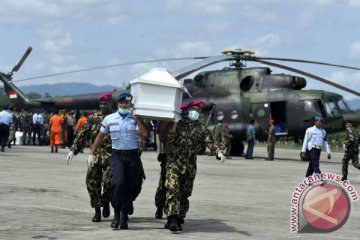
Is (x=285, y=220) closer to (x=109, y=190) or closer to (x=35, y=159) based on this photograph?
(x=109, y=190)

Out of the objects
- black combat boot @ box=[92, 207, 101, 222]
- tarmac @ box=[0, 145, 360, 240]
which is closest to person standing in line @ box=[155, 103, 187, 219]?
tarmac @ box=[0, 145, 360, 240]

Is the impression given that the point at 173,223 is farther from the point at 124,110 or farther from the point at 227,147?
the point at 227,147

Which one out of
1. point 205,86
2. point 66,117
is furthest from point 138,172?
point 66,117

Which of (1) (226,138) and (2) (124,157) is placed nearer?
(2) (124,157)

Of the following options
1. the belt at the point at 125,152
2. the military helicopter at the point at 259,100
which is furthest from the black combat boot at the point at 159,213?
the military helicopter at the point at 259,100

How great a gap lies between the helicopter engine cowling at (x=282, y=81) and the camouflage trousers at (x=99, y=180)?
19.0 m

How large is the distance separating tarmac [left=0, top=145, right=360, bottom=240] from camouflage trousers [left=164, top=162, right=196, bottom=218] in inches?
10.9

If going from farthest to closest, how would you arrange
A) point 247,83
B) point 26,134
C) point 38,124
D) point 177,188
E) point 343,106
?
point 26,134
point 38,124
point 247,83
point 343,106
point 177,188

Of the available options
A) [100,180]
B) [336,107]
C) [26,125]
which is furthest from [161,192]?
[26,125]

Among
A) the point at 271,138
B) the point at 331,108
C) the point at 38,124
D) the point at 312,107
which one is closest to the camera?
the point at 312,107

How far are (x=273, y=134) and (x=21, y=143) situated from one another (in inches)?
558

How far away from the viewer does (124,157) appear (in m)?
9.34

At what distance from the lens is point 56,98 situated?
1499 inches

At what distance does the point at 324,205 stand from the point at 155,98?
2.46 metres
